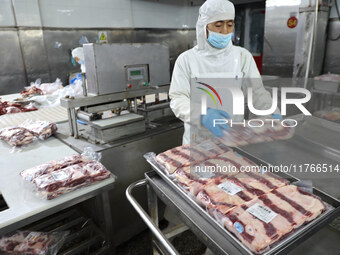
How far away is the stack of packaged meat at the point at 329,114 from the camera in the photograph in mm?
1804

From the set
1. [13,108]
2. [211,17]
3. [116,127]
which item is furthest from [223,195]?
[13,108]

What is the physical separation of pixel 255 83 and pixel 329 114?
1.88 feet

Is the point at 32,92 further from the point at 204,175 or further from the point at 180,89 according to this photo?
the point at 204,175

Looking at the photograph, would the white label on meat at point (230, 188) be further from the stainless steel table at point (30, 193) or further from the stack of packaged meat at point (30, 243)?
the stack of packaged meat at point (30, 243)

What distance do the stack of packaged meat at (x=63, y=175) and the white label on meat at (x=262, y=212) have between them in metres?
0.87

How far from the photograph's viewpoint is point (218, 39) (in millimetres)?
1772

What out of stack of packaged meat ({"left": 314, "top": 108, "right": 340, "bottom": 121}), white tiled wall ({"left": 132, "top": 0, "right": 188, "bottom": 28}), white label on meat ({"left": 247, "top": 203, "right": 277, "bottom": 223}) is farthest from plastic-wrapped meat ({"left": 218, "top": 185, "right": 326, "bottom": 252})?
white tiled wall ({"left": 132, "top": 0, "right": 188, "bottom": 28})

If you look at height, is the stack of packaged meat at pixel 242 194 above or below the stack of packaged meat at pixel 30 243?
above

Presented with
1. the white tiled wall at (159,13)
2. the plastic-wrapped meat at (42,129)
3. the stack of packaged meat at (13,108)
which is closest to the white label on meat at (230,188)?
the plastic-wrapped meat at (42,129)

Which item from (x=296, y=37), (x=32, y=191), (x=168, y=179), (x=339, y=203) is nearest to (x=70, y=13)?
(x=296, y=37)

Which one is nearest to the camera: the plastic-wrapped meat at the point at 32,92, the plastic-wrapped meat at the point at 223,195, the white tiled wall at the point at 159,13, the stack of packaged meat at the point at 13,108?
the plastic-wrapped meat at the point at 223,195

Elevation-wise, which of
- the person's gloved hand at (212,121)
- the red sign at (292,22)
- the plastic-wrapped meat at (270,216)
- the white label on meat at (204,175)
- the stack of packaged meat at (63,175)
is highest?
the red sign at (292,22)

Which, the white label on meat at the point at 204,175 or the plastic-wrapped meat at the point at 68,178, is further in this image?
the plastic-wrapped meat at the point at 68,178

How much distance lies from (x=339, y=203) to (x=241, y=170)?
408mm
